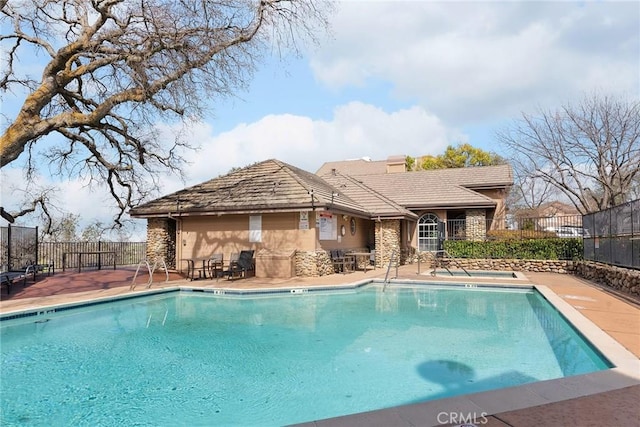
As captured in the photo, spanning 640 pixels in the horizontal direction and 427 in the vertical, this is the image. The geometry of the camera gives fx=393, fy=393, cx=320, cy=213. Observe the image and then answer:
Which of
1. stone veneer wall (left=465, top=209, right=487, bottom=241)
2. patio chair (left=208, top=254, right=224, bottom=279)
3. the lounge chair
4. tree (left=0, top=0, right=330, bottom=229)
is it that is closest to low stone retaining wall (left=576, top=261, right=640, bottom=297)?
stone veneer wall (left=465, top=209, right=487, bottom=241)

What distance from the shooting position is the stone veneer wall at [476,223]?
2034 cm

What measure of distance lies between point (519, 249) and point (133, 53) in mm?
16611

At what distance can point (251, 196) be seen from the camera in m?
16.0

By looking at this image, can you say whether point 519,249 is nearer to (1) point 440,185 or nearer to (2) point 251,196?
(1) point 440,185

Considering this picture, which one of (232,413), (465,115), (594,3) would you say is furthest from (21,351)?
(465,115)

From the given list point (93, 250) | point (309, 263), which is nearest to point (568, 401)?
point (309, 263)

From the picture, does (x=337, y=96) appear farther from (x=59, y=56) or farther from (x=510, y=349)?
(x=510, y=349)

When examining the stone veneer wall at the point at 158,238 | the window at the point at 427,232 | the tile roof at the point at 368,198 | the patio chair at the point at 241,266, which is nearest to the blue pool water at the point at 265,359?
the patio chair at the point at 241,266

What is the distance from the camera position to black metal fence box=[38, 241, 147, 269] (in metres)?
18.3

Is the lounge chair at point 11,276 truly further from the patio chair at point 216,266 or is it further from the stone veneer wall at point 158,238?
the patio chair at point 216,266

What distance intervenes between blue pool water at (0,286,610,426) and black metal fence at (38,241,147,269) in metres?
10.4

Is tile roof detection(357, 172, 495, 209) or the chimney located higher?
the chimney

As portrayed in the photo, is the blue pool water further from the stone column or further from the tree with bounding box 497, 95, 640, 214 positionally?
the tree with bounding box 497, 95, 640, 214

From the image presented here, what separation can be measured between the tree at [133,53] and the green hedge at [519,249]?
488 inches
